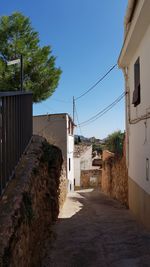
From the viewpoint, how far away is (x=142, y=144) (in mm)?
9898

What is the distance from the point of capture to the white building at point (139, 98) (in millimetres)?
8734

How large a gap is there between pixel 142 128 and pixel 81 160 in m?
34.0

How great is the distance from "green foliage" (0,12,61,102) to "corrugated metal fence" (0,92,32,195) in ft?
33.1

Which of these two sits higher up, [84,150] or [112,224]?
[84,150]

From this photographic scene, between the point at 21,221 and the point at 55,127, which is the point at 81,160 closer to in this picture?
the point at 55,127

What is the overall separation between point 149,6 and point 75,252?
5537 mm

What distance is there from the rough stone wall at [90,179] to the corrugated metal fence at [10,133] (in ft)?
107

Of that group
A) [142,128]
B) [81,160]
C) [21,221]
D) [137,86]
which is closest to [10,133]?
[21,221]

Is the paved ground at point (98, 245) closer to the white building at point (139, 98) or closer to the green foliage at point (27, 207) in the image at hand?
the white building at point (139, 98)

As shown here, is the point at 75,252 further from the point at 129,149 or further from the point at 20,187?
the point at 129,149

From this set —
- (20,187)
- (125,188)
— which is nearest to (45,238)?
(20,187)

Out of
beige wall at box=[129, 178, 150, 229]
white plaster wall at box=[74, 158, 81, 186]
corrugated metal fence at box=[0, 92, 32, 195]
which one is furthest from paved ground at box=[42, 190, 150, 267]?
white plaster wall at box=[74, 158, 81, 186]

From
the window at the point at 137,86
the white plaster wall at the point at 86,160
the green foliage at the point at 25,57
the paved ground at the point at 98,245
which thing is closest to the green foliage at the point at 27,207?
the paved ground at the point at 98,245

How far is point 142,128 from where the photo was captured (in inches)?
388
